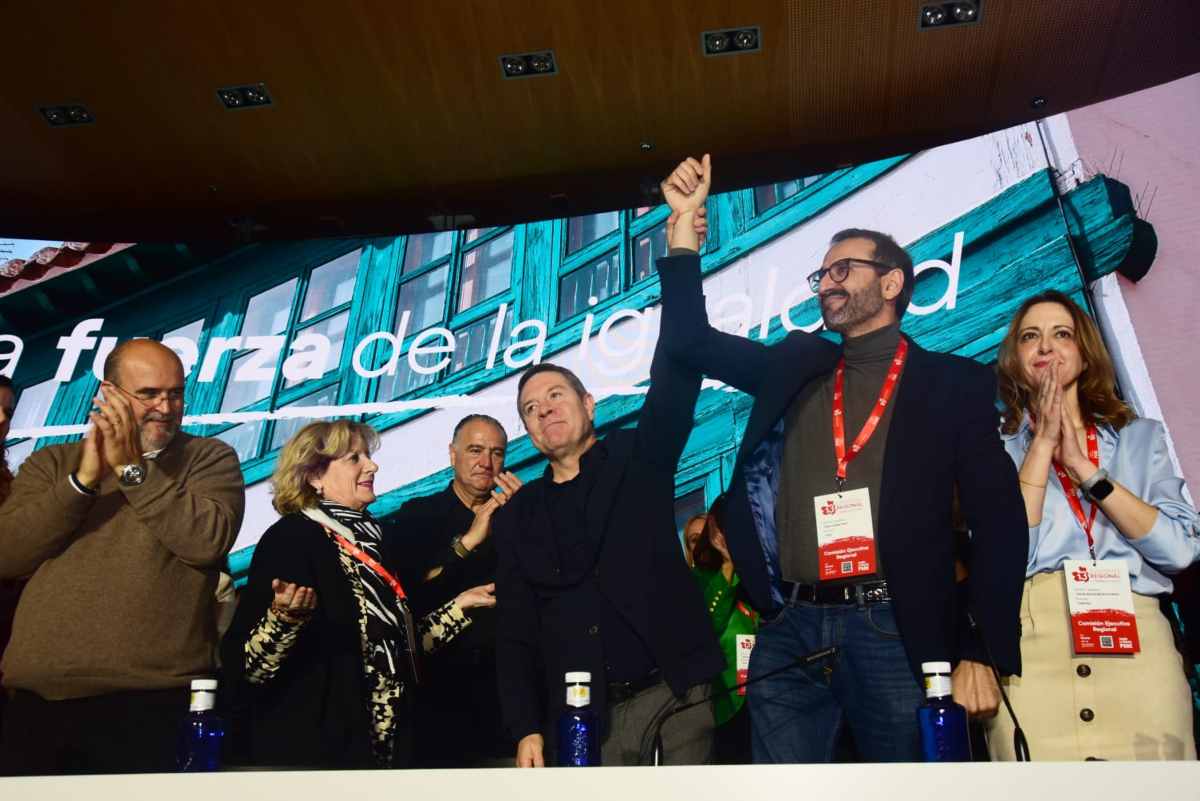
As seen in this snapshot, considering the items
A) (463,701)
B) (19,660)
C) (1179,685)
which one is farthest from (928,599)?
(19,660)

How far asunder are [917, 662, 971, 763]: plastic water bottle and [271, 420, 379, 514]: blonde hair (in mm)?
2006

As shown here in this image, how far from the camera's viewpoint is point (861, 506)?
2980 mm

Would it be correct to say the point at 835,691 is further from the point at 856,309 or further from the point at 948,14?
the point at 948,14

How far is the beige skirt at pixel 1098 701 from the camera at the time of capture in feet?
8.91

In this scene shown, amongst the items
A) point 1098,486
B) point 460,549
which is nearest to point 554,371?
point 460,549

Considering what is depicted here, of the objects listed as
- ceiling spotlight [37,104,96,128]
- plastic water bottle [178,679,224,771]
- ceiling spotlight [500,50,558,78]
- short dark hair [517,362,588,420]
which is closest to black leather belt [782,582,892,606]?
short dark hair [517,362,588,420]

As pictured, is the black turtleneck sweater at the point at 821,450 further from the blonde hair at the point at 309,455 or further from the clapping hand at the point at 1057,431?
the blonde hair at the point at 309,455

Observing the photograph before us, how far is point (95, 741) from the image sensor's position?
3.14 metres

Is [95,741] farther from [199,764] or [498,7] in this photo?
[498,7]

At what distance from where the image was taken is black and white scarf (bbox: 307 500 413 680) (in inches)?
132

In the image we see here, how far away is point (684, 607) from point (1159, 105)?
251cm

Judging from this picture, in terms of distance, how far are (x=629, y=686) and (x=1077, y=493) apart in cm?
131

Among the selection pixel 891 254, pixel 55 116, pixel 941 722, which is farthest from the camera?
pixel 55 116

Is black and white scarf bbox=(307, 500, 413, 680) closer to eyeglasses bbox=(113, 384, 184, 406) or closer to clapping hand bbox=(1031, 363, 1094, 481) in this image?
eyeglasses bbox=(113, 384, 184, 406)
